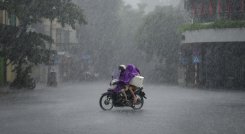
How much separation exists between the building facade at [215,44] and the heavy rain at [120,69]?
0.28 feet

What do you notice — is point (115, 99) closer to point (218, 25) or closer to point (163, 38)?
point (218, 25)

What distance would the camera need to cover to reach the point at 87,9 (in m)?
84.9

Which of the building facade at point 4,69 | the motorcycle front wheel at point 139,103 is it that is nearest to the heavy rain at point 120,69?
the motorcycle front wheel at point 139,103

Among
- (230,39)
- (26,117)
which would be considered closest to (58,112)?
(26,117)

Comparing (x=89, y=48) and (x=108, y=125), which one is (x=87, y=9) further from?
(x=108, y=125)

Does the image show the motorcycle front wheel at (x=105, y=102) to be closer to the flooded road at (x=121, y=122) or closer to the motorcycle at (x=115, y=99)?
the motorcycle at (x=115, y=99)

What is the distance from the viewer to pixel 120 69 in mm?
20891

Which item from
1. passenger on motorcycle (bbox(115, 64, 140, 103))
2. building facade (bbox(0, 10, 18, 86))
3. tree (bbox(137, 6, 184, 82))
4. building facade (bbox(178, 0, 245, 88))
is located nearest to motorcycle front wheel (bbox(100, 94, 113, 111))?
passenger on motorcycle (bbox(115, 64, 140, 103))

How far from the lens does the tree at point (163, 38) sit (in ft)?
233

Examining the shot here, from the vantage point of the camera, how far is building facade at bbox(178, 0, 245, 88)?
149 ft

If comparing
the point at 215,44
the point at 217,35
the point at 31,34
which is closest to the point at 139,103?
the point at 31,34

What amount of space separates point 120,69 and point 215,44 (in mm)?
29405

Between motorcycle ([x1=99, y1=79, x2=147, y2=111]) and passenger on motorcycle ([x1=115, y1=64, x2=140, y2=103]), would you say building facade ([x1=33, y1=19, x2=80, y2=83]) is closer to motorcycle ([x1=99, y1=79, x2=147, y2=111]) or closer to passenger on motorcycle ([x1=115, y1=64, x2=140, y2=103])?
motorcycle ([x1=99, y1=79, x2=147, y2=111])

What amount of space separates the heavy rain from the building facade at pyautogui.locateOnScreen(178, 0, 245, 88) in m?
0.09
